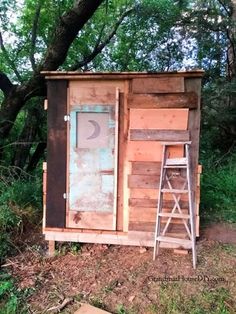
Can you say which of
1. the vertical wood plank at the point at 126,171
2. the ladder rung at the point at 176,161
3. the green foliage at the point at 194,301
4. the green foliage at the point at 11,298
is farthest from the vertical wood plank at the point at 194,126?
the green foliage at the point at 11,298

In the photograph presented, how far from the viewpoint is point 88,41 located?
9.07m

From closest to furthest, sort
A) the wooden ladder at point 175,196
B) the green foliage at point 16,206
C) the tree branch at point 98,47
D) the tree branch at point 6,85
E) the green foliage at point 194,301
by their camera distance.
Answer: the green foliage at point 194,301, the wooden ladder at point 175,196, the green foliage at point 16,206, the tree branch at point 6,85, the tree branch at point 98,47

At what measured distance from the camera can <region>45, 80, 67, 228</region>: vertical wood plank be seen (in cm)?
434

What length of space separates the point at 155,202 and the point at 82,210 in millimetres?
940

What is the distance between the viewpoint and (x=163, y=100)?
414 cm

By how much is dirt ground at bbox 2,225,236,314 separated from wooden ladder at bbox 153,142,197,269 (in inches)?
9.6

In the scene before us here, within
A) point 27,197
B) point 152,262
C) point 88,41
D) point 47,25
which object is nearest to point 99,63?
point 88,41

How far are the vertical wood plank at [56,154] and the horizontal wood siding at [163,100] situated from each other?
90cm

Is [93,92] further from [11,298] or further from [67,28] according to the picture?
[11,298]

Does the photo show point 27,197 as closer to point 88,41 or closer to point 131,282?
point 131,282

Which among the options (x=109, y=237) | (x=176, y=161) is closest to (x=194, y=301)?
(x=109, y=237)

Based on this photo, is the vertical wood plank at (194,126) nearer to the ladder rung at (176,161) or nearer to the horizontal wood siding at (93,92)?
the ladder rung at (176,161)

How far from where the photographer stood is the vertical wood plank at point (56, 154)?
4340mm

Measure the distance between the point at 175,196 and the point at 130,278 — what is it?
110cm
